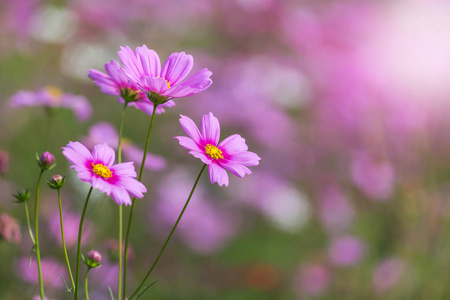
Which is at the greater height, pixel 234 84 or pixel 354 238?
pixel 234 84

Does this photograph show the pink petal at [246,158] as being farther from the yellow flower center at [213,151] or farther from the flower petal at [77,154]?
the flower petal at [77,154]

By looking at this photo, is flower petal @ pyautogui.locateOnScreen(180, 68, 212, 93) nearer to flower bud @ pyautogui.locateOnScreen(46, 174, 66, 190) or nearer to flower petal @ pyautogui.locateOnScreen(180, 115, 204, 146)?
flower petal @ pyautogui.locateOnScreen(180, 115, 204, 146)

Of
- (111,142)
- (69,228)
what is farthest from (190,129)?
(69,228)

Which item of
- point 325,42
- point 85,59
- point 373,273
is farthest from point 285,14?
point 373,273

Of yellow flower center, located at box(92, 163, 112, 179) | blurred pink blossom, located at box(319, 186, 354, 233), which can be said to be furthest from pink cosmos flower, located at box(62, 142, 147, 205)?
blurred pink blossom, located at box(319, 186, 354, 233)

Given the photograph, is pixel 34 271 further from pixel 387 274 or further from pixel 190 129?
pixel 387 274

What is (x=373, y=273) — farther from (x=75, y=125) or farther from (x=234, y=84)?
(x=75, y=125)

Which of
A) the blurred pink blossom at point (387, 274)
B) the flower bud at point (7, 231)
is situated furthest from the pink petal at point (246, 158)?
the blurred pink blossom at point (387, 274)
